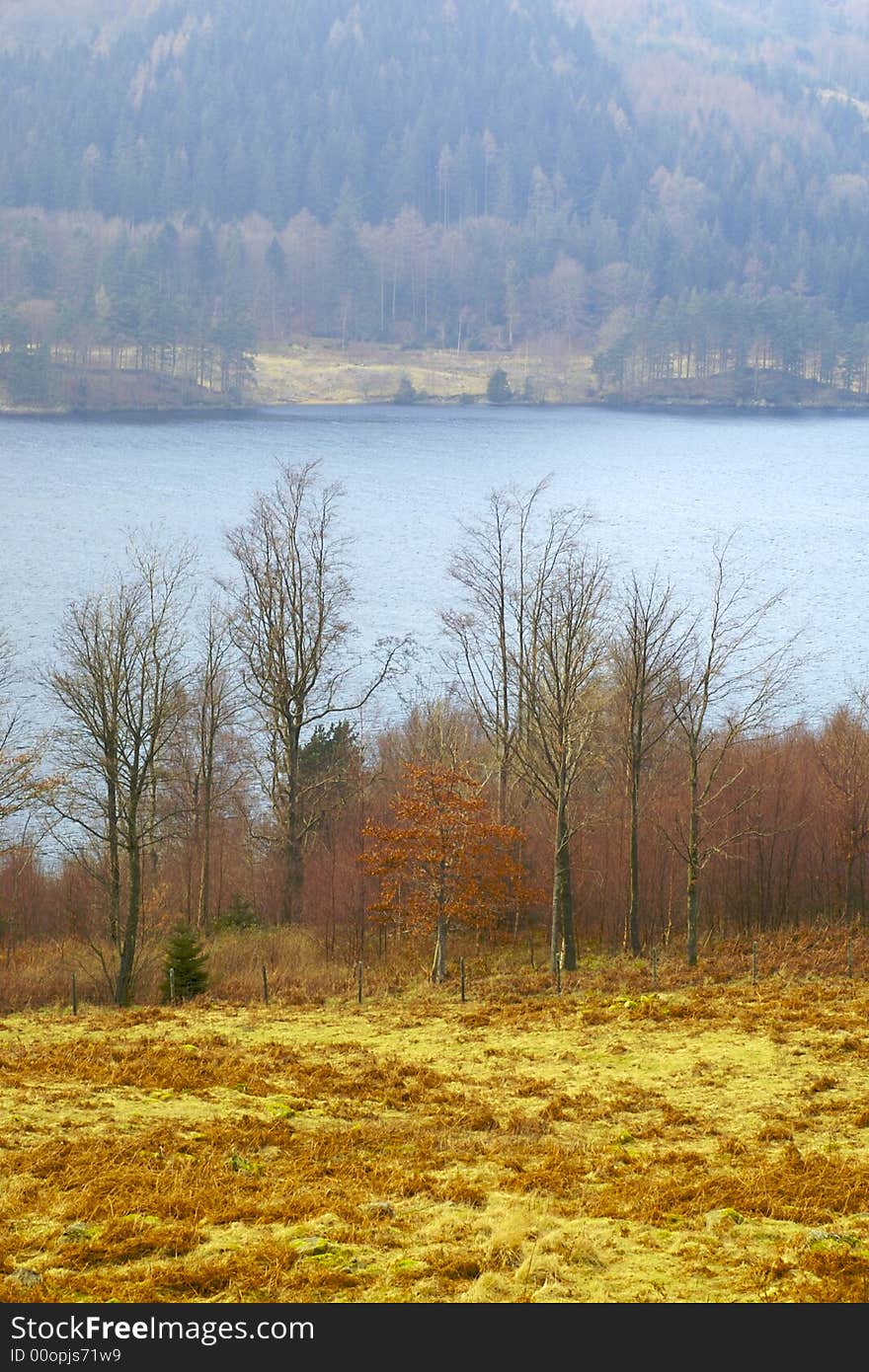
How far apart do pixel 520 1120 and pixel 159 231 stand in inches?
7862

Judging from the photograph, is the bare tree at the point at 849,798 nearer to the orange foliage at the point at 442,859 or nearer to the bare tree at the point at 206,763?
the orange foliage at the point at 442,859

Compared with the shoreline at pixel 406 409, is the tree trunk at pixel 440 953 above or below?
below

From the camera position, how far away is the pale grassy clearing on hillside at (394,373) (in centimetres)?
15812

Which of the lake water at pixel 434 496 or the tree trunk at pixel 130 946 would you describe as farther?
the lake water at pixel 434 496

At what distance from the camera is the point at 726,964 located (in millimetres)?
24906

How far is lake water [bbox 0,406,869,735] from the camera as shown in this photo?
67562 millimetres

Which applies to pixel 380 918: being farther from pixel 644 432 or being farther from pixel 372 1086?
pixel 644 432

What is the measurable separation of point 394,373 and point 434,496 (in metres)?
73.7

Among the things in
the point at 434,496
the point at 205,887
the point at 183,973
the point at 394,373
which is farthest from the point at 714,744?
the point at 394,373

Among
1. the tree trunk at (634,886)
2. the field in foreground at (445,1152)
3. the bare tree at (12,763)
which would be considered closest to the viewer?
the field in foreground at (445,1152)

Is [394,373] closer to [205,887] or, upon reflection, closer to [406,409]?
[406,409]

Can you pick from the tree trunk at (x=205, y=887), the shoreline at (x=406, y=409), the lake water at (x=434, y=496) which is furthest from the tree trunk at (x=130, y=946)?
the shoreline at (x=406, y=409)

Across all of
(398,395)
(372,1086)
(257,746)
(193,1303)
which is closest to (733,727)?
(372,1086)

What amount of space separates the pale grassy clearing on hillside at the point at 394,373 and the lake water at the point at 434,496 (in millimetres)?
8335
